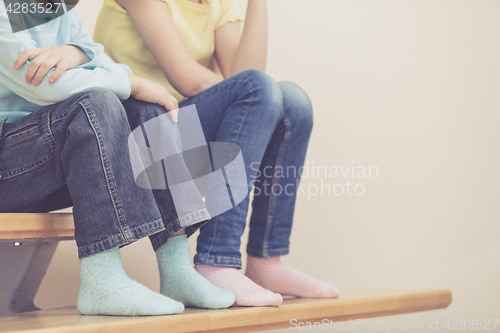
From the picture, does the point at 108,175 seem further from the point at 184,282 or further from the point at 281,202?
the point at 281,202

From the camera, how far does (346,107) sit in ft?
4.48

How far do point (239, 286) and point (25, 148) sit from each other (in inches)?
13.8

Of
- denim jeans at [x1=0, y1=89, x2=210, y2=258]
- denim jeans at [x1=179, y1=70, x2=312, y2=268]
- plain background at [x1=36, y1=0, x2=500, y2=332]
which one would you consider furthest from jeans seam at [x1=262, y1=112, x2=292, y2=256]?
plain background at [x1=36, y1=0, x2=500, y2=332]

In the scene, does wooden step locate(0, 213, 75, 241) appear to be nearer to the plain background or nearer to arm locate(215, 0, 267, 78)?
arm locate(215, 0, 267, 78)

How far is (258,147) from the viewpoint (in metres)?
0.68

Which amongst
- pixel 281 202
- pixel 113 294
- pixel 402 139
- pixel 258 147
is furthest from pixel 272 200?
pixel 402 139

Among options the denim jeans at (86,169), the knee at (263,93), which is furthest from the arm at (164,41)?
the denim jeans at (86,169)


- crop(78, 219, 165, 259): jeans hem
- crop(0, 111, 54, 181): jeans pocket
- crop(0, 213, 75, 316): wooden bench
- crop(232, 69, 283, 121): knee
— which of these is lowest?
crop(0, 213, 75, 316): wooden bench

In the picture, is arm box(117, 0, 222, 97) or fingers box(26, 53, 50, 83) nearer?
fingers box(26, 53, 50, 83)

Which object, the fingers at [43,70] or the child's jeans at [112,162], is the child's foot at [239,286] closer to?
the child's jeans at [112,162]

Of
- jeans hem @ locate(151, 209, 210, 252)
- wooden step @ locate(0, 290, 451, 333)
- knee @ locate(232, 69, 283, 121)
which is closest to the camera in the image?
wooden step @ locate(0, 290, 451, 333)

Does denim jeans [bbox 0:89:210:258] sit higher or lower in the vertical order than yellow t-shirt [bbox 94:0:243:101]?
lower

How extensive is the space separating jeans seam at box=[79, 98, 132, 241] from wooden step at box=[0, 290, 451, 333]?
0.34ft

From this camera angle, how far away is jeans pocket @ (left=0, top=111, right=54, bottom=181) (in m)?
0.54
